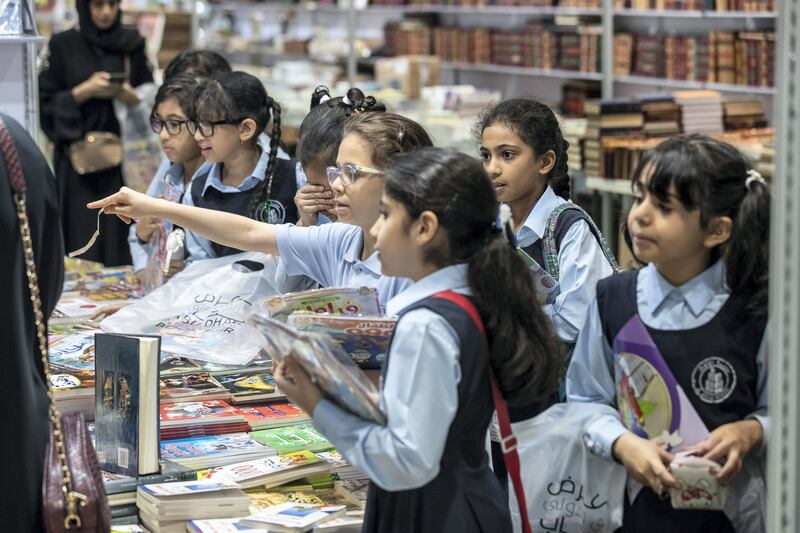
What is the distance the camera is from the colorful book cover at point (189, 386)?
9.84 feet

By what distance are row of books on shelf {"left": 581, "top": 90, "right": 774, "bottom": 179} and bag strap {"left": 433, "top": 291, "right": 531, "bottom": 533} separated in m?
4.59

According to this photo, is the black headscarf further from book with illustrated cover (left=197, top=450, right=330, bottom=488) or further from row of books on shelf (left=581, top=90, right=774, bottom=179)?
book with illustrated cover (left=197, top=450, right=330, bottom=488)

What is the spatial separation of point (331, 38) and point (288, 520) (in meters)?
9.44

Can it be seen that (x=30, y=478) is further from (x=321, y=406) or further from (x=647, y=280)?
(x=647, y=280)

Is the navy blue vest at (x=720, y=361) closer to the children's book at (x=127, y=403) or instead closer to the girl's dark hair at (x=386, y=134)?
the girl's dark hair at (x=386, y=134)

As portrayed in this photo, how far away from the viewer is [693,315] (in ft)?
6.86

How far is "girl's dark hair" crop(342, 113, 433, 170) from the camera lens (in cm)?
266

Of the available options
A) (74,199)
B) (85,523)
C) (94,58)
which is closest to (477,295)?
(85,523)

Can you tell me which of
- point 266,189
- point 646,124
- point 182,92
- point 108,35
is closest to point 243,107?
point 266,189

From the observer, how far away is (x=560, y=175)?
3.15 m

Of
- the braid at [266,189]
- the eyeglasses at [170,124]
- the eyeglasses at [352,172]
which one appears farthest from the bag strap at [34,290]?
the eyeglasses at [170,124]

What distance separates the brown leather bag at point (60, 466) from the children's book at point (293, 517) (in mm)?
294

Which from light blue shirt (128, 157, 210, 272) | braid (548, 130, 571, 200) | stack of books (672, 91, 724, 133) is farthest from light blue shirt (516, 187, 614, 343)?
stack of books (672, 91, 724, 133)

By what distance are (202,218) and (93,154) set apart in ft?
10.1
